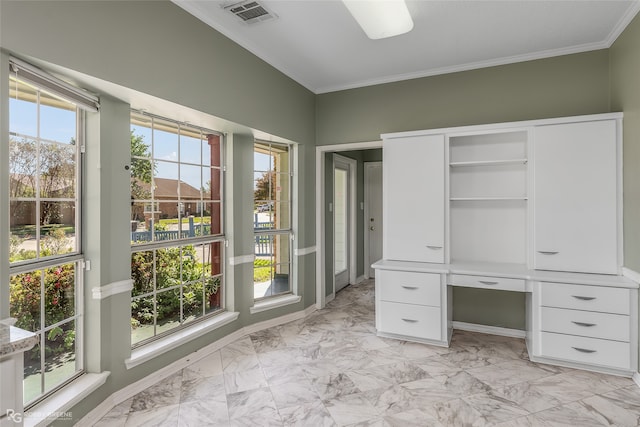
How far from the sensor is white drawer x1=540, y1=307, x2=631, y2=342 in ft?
8.14

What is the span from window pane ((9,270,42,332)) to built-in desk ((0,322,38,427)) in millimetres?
873

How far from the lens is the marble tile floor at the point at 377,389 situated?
6.71ft

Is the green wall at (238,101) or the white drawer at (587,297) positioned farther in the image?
the white drawer at (587,297)

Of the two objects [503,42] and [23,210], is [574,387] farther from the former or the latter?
[23,210]

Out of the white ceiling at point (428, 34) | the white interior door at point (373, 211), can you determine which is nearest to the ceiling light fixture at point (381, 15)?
the white ceiling at point (428, 34)

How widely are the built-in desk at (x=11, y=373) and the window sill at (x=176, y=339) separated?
53.5 inches

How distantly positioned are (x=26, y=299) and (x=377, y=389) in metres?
2.24

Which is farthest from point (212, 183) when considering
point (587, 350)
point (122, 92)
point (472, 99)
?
point (587, 350)

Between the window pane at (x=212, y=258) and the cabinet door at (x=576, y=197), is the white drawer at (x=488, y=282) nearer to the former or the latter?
the cabinet door at (x=576, y=197)

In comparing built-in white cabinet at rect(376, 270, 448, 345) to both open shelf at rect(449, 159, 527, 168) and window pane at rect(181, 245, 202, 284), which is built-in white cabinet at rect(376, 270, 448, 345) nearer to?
open shelf at rect(449, 159, 527, 168)

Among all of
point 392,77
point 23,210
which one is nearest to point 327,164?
point 392,77

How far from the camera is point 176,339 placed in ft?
8.59

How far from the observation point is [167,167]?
2.68 meters

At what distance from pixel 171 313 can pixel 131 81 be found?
1815mm
